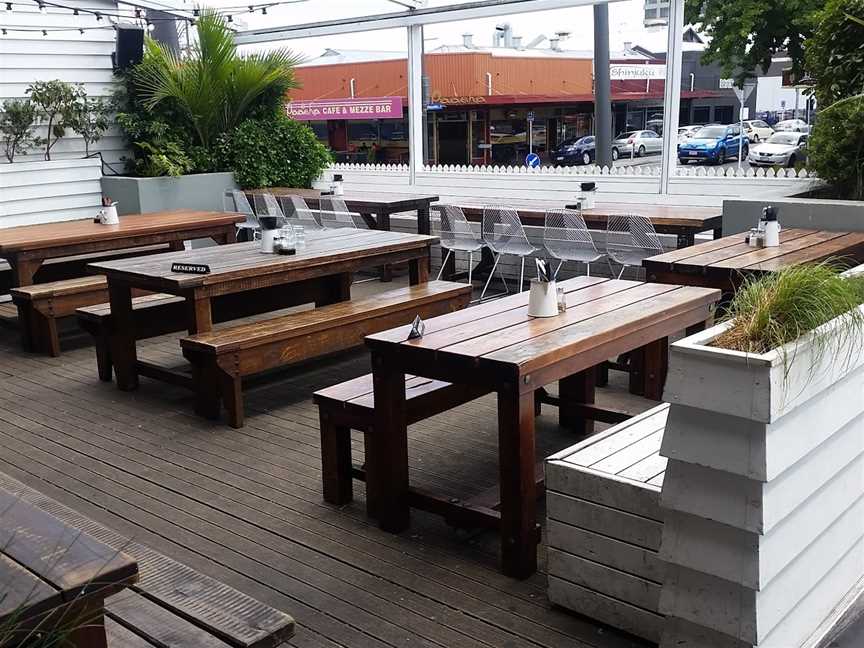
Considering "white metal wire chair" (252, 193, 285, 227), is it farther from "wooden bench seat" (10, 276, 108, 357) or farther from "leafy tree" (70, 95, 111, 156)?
"wooden bench seat" (10, 276, 108, 357)

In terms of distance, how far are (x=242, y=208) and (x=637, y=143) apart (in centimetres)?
437

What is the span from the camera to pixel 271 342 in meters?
4.90

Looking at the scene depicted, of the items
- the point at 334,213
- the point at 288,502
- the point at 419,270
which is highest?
the point at 334,213

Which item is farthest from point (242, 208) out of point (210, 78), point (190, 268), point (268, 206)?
point (190, 268)

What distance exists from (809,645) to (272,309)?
4618mm

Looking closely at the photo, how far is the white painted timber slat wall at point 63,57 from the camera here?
9.16 m

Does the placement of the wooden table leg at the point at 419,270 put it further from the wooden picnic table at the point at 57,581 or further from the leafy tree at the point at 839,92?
the wooden picnic table at the point at 57,581

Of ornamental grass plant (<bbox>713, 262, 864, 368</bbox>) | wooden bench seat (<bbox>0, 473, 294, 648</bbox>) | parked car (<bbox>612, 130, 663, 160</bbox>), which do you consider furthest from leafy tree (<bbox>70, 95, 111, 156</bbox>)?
ornamental grass plant (<bbox>713, 262, 864, 368</bbox>)

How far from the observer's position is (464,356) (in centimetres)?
316

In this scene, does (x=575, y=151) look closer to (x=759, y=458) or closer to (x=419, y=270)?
(x=419, y=270)

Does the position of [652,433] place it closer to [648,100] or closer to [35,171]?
[648,100]

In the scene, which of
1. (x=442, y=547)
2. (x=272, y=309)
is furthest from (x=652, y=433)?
(x=272, y=309)

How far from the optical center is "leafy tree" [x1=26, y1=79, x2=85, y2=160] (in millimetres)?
9234

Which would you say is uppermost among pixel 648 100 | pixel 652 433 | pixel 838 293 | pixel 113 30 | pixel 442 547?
pixel 113 30
